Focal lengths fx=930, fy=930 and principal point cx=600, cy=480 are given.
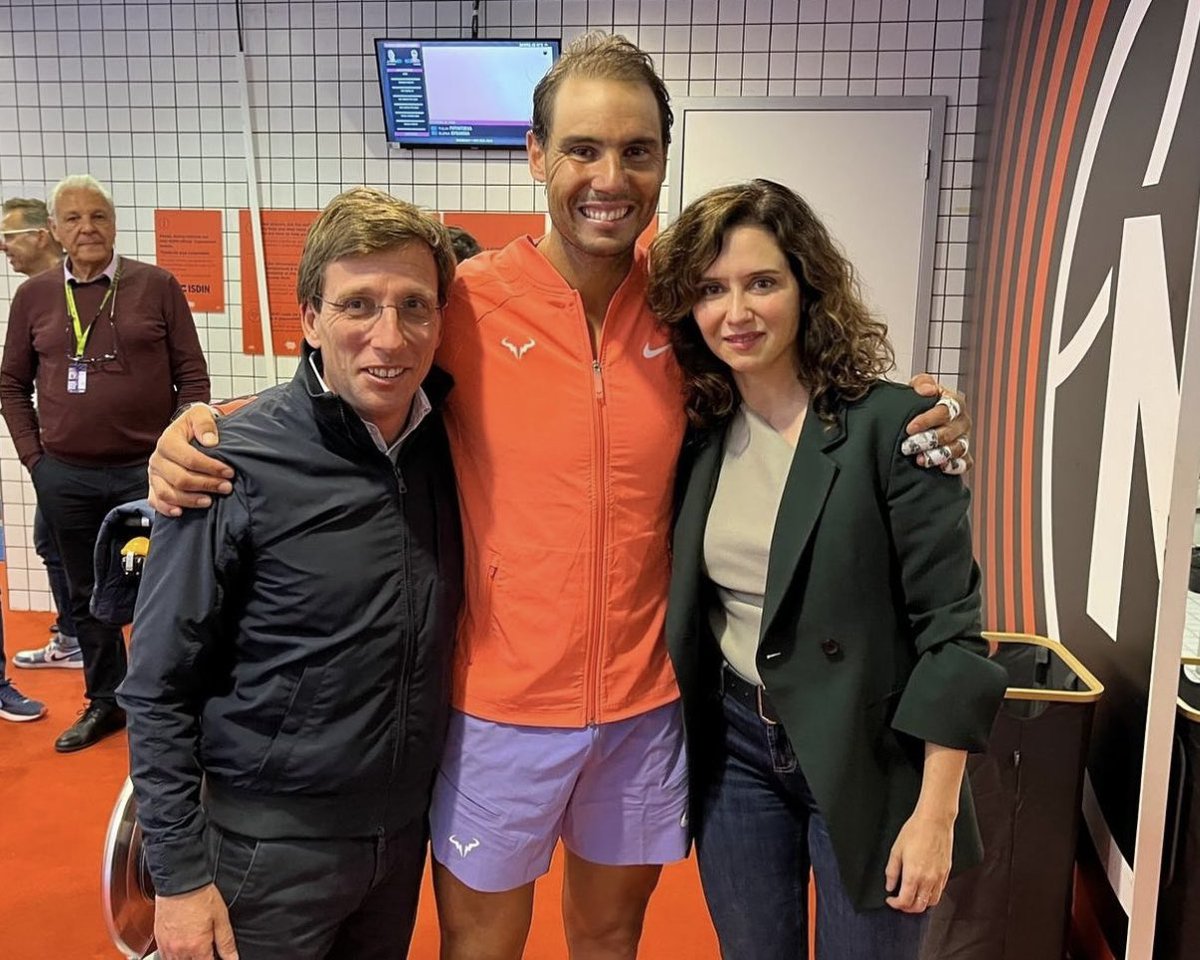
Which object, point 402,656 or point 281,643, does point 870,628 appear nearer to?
point 402,656

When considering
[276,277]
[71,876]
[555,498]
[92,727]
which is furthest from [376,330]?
[276,277]

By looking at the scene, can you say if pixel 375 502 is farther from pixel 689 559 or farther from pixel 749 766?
pixel 749 766

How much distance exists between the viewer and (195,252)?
429 centimetres

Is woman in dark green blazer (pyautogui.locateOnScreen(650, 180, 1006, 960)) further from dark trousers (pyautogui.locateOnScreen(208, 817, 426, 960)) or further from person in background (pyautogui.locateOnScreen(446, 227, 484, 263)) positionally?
person in background (pyautogui.locateOnScreen(446, 227, 484, 263))

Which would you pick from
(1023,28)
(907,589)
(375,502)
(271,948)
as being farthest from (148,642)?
(1023,28)

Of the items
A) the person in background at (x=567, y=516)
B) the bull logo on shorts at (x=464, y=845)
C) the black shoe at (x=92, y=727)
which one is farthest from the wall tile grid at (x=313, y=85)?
the bull logo on shorts at (x=464, y=845)

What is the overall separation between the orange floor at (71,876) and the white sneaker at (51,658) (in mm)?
556

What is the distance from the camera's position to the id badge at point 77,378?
10.3ft

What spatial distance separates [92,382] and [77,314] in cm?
25

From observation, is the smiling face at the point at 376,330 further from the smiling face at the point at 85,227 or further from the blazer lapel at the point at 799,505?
the smiling face at the point at 85,227

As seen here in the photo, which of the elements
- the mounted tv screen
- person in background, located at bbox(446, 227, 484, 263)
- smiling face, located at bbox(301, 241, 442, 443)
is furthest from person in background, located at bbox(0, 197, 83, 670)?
smiling face, located at bbox(301, 241, 442, 443)

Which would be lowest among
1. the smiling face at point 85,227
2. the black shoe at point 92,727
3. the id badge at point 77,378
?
the black shoe at point 92,727

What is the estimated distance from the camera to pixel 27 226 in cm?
370

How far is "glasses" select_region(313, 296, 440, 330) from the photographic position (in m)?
1.25
